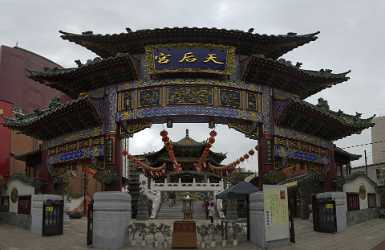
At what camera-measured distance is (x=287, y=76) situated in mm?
19844

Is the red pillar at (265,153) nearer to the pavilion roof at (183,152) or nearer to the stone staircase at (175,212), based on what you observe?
the stone staircase at (175,212)

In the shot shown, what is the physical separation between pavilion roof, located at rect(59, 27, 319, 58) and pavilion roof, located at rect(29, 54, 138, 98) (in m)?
0.90

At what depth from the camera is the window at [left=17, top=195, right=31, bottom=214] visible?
21991 millimetres

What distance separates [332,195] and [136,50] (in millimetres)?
10896

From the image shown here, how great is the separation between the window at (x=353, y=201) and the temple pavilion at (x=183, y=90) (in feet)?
12.5

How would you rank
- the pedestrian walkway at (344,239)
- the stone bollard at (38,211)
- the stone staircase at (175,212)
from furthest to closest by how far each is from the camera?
the stone staircase at (175,212), the stone bollard at (38,211), the pedestrian walkway at (344,239)

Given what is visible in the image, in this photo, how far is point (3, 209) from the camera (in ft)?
81.9

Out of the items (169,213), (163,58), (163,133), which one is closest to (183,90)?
(163,58)

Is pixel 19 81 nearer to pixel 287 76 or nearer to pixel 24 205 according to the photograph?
pixel 24 205

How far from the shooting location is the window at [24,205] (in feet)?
72.1

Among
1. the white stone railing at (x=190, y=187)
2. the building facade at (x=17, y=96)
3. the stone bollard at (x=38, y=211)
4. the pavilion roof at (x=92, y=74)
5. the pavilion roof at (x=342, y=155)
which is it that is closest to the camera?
the pavilion roof at (x=92, y=74)

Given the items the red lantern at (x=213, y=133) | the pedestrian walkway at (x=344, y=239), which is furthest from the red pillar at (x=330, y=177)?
the red lantern at (x=213, y=133)

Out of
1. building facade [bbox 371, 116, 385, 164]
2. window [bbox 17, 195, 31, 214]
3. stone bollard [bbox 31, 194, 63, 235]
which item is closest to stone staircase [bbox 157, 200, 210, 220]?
window [bbox 17, 195, 31, 214]

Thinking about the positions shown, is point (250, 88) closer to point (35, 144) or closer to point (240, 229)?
point (240, 229)
